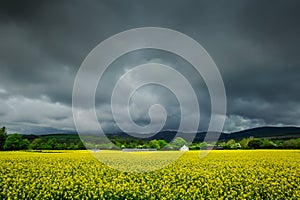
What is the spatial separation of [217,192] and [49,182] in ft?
28.5

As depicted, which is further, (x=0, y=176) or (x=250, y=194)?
(x=0, y=176)

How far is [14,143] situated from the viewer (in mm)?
79500

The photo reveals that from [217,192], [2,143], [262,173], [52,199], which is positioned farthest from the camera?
[2,143]

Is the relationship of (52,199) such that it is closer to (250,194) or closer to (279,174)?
(250,194)

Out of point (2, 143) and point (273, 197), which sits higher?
point (2, 143)

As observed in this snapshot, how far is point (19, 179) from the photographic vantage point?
15336 millimetres

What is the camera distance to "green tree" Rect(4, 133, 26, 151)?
257 feet

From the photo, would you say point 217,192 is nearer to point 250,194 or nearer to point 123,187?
point 250,194

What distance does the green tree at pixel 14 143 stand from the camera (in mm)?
78250

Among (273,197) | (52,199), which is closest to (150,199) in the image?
(52,199)

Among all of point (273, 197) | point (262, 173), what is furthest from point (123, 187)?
point (262, 173)

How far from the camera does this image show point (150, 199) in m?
12.4

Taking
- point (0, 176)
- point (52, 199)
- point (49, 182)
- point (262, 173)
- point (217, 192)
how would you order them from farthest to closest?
point (262, 173), point (0, 176), point (49, 182), point (217, 192), point (52, 199)

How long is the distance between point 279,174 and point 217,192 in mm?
6554
